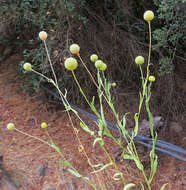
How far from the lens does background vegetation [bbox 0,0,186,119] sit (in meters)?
2.04

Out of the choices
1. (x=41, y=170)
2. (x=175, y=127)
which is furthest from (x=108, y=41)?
(x=41, y=170)

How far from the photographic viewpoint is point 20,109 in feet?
7.44

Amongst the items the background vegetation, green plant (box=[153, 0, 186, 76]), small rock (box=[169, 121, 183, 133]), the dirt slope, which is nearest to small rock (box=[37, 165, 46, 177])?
the dirt slope

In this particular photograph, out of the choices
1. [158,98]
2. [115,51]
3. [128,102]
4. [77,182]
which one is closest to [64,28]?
[115,51]

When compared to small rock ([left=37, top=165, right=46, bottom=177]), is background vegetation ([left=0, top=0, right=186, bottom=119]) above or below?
above

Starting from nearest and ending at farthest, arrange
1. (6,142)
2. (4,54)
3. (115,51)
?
(6,142) → (115,51) → (4,54)

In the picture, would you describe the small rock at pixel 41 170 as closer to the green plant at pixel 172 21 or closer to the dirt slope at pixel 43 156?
the dirt slope at pixel 43 156

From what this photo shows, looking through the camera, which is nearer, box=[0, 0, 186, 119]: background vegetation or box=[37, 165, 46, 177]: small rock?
box=[37, 165, 46, 177]: small rock

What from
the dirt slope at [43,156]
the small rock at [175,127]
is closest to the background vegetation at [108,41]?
the small rock at [175,127]

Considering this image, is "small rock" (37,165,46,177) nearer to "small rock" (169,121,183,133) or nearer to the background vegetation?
the background vegetation

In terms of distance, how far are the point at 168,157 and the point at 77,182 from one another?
76 cm

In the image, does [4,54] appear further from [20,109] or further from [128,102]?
[128,102]

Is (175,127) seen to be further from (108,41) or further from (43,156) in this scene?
(43,156)

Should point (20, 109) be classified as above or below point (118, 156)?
above
